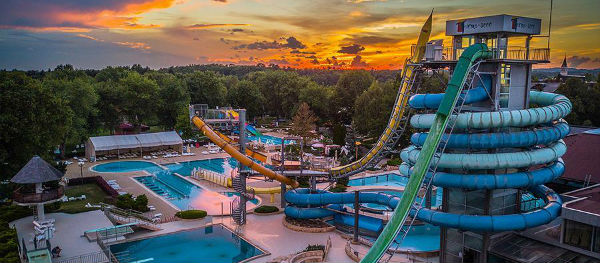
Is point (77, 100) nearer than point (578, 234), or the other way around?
point (578, 234)

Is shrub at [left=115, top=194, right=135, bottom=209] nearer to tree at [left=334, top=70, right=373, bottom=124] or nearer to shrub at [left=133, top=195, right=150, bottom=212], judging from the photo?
shrub at [left=133, top=195, right=150, bottom=212]

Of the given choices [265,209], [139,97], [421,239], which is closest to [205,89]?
[139,97]

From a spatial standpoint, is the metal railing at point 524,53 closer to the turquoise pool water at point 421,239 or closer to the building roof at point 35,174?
the turquoise pool water at point 421,239

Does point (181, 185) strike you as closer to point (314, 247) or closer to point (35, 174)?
point (35, 174)

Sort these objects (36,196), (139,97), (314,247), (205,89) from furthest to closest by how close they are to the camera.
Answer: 1. (205,89)
2. (139,97)
3. (36,196)
4. (314,247)

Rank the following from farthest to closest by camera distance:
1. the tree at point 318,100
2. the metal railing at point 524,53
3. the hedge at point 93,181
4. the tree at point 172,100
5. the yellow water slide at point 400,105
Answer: the tree at point 318,100
the tree at point 172,100
the hedge at point 93,181
the yellow water slide at point 400,105
the metal railing at point 524,53

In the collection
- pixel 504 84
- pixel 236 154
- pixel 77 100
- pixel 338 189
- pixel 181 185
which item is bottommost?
pixel 181 185

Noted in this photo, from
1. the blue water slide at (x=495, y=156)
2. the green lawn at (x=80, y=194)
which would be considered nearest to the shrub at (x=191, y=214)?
the green lawn at (x=80, y=194)
